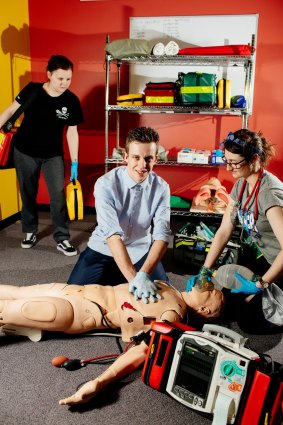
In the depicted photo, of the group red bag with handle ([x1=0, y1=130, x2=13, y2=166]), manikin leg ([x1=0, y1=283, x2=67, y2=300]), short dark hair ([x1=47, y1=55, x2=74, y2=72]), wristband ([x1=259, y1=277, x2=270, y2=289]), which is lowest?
manikin leg ([x1=0, y1=283, x2=67, y2=300])

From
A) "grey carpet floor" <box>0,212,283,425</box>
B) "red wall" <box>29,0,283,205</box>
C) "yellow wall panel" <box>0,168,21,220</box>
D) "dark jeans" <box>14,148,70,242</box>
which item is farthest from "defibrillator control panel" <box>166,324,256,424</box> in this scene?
"red wall" <box>29,0,283,205</box>

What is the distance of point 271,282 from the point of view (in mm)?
1992

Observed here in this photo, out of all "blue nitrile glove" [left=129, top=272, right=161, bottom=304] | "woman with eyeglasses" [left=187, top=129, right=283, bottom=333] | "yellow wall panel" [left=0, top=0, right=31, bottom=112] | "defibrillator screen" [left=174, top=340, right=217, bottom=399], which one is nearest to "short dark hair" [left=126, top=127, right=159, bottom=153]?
"woman with eyeglasses" [left=187, top=129, right=283, bottom=333]

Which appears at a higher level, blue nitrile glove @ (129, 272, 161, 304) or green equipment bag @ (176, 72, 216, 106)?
green equipment bag @ (176, 72, 216, 106)

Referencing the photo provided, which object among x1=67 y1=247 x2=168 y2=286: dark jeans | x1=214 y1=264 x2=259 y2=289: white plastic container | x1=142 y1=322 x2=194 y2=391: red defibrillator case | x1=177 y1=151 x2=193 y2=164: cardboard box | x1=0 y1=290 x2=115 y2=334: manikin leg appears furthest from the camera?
x1=177 y1=151 x2=193 y2=164: cardboard box

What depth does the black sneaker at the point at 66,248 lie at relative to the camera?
132 inches

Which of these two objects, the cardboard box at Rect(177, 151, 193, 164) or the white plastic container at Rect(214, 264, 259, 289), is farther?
the cardboard box at Rect(177, 151, 193, 164)

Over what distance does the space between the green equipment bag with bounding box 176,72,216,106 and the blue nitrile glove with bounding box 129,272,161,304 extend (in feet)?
6.98

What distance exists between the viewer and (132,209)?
2273mm

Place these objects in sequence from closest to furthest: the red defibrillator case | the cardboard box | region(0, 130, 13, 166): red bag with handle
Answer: the red defibrillator case < region(0, 130, 13, 166): red bag with handle < the cardboard box

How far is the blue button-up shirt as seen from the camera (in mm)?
2160

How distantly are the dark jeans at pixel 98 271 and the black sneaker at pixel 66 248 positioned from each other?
100 centimetres

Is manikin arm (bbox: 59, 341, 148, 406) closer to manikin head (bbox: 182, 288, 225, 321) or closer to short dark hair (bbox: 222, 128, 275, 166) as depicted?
manikin head (bbox: 182, 288, 225, 321)

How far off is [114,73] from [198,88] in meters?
1.18
